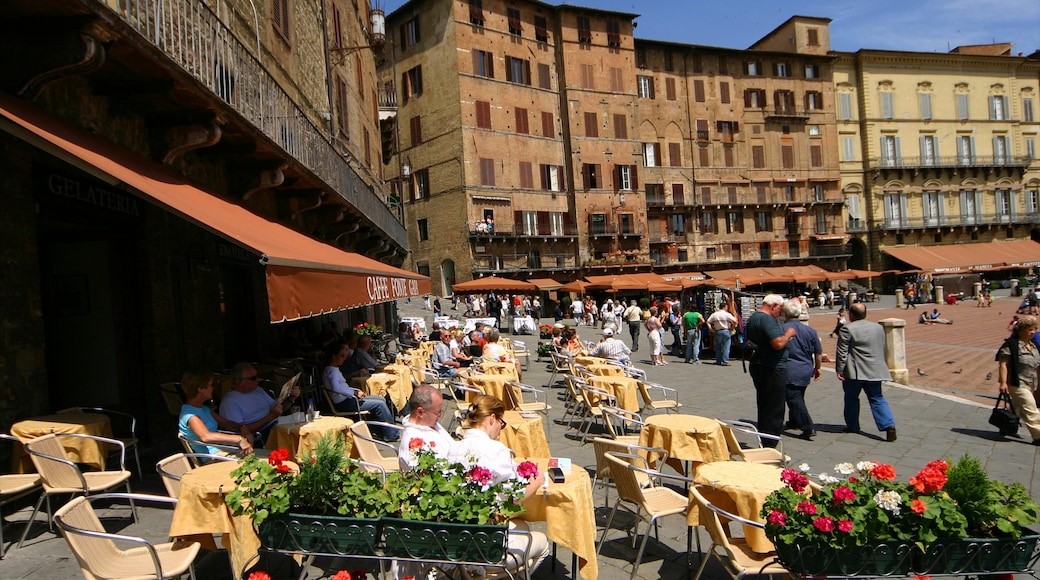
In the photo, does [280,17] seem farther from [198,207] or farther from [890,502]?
[890,502]

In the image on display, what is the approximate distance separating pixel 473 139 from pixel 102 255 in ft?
97.9

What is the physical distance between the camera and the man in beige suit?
7.07 meters

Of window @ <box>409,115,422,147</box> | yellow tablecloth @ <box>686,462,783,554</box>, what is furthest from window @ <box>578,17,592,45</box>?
yellow tablecloth @ <box>686,462,783,554</box>

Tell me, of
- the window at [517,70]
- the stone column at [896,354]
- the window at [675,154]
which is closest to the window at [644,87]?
the window at [675,154]

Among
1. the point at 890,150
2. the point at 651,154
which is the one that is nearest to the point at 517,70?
the point at 651,154

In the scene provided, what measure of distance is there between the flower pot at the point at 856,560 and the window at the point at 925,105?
192 ft

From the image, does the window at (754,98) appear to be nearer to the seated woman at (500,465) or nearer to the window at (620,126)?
the window at (620,126)

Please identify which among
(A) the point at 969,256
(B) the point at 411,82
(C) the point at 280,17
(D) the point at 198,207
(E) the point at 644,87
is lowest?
(A) the point at 969,256

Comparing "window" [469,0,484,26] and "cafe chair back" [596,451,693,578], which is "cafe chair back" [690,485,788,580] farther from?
"window" [469,0,484,26]

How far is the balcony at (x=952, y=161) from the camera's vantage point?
164ft

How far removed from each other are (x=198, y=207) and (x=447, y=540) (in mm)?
3690

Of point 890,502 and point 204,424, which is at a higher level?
point 204,424

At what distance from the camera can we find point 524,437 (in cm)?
580

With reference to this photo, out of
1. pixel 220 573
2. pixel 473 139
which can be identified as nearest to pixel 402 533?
pixel 220 573
